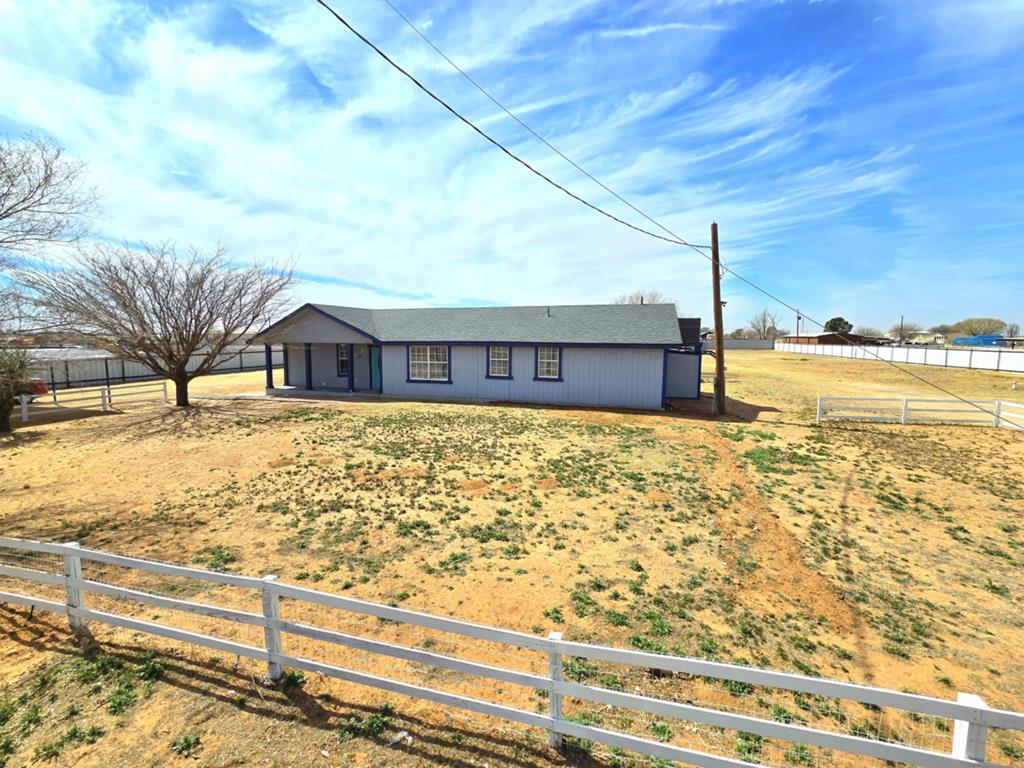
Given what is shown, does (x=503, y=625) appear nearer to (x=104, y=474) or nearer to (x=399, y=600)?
(x=399, y=600)

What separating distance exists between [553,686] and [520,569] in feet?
9.97

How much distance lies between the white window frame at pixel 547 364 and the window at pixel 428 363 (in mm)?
4528

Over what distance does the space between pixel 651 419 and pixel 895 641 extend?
40.4 feet

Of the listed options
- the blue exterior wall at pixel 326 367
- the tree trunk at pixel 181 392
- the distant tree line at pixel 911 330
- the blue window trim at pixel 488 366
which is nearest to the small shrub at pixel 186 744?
the blue window trim at pixel 488 366

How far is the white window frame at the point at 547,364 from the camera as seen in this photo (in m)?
20.6

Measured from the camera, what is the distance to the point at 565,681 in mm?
3762

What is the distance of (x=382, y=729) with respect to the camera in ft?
12.3

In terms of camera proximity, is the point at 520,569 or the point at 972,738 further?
the point at 520,569

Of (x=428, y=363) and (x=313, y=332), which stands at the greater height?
(x=313, y=332)

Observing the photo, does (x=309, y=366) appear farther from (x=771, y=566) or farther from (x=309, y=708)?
(x=771, y=566)

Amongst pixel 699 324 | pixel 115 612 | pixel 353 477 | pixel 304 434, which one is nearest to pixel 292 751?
pixel 115 612

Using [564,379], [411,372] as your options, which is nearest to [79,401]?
[411,372]

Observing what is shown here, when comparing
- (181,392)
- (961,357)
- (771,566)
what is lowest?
(771,566)

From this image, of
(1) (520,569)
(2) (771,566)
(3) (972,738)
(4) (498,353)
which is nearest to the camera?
(3) (972,738)
